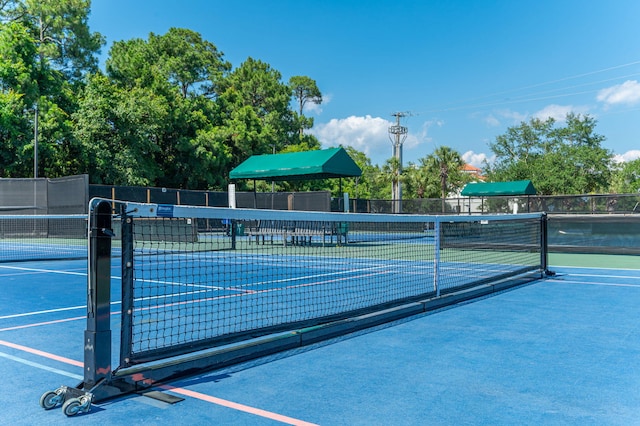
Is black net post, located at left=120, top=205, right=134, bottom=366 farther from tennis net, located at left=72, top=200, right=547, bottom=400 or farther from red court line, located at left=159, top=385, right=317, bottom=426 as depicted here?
red court line, located at left=159, top=385, right=317, bottom=426

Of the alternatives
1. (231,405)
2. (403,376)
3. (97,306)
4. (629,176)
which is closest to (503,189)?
Answer: (403,376)

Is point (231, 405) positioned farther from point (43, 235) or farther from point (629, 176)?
point (629, 176)

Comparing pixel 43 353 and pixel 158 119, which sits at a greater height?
pixel 158 119

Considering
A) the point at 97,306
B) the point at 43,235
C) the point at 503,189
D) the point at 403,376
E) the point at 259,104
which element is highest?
the point at 259,104

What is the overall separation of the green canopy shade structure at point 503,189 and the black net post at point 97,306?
36656mm

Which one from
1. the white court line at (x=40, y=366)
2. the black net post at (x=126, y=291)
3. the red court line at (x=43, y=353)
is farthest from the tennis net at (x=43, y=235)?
the black net post at (x=126, y=291)

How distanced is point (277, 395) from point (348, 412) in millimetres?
638

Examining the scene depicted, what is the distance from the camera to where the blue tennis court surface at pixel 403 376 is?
379cm

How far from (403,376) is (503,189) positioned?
36062 mm

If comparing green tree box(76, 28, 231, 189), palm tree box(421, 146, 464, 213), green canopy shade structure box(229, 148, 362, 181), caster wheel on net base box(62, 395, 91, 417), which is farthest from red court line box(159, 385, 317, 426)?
palm tree box(421, 146, 464, 213)

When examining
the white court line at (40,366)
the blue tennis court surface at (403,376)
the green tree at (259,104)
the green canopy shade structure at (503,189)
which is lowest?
the blue tennis court surface at (403,376)

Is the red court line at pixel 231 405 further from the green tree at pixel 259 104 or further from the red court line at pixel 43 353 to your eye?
the green tree at pixel 259 104

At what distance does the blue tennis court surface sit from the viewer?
3789 mm

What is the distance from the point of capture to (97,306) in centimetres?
406
